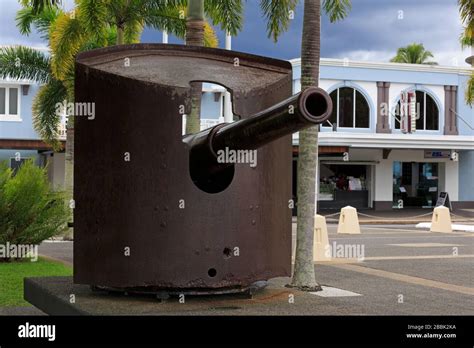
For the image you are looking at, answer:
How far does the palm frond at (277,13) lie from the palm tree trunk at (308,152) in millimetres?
4335

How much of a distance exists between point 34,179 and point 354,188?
2543 centimetres

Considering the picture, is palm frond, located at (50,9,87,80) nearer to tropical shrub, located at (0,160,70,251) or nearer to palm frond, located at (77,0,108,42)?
palm frond, located at (77,0,108,42)

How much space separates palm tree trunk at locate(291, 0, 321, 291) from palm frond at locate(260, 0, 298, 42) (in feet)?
14.2

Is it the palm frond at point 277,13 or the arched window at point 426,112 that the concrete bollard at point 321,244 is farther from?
the arched window at point 426,112

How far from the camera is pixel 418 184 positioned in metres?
38.2

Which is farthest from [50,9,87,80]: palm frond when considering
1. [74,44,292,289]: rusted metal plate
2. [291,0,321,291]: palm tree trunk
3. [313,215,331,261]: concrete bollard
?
[74,44,292,289]: rusted metal plate

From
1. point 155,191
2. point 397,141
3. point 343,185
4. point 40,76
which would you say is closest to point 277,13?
point 155,191

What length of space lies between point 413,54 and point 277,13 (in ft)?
124

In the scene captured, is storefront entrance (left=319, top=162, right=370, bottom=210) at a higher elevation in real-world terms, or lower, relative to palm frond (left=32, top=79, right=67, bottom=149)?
lower

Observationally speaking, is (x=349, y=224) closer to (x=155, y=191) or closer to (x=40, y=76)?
(x=40, y=76)

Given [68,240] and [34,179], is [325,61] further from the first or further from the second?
[34,179]

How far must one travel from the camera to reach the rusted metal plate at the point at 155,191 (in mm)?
6211

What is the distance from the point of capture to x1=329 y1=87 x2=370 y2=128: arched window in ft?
113
